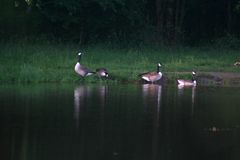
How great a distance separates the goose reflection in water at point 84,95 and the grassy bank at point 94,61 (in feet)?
5.52

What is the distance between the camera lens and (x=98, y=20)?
36.9 metres

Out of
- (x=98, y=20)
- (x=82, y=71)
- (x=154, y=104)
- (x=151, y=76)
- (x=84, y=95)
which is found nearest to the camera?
(x=154, y=104)

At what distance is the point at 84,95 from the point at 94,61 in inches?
299

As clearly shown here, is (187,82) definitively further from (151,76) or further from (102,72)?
(102,72)

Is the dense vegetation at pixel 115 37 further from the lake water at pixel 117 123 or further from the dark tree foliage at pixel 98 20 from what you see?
the lake water at pixel 117 123

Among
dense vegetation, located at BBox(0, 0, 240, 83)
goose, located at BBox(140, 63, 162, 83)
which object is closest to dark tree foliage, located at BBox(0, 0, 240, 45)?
dense vegetation, located at BBox(0, 0, 240, 83)

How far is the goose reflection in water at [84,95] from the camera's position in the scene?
1761 centimetres

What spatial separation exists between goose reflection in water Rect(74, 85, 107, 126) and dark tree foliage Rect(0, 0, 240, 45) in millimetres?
12546

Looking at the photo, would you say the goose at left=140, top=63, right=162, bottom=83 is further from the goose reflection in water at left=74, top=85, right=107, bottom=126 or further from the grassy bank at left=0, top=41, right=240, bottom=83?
the goose reflection in water at left=74, top=85, right=107, bottom=126

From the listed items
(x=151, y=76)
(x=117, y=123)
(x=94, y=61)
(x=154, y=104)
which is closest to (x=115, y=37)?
(x=94, y=61)

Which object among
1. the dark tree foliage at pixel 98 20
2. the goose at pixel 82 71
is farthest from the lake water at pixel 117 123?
the dark tree foliage at pixel 98 20

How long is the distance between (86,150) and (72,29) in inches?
987

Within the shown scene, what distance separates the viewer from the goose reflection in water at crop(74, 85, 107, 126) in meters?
17.6

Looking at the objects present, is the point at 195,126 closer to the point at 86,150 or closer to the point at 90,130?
the point at 90,130
